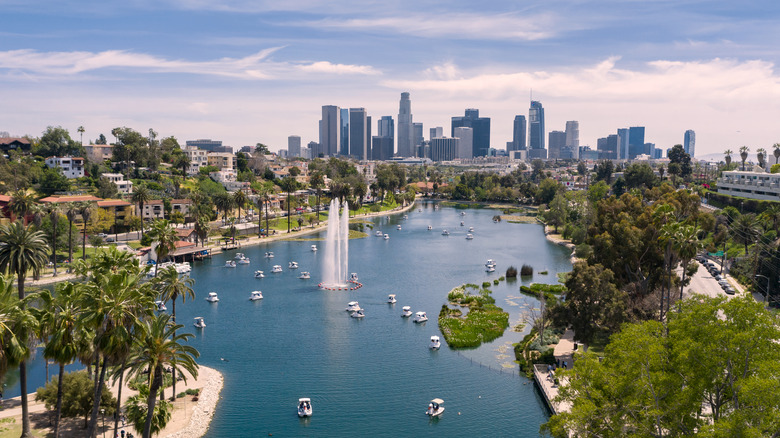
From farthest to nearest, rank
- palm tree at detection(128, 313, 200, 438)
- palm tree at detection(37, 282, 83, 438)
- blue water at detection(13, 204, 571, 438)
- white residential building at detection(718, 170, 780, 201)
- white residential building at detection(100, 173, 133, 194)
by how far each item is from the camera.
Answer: white residential building at detection(100, 173, 133, 194)
white residential building at detection(718, 170, 780, 201)
blue water at detection(13, 204, 571, 438)
palm tree at detection(37, 282, 83, 438)
palm tree at detection(128, 313, 200, 438)

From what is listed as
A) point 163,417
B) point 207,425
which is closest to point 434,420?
point 207,425

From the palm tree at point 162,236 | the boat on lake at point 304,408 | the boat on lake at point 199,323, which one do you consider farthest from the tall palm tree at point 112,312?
the boat on lake at point 199,323

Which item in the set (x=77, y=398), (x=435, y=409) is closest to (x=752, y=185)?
(x=435, y=409)

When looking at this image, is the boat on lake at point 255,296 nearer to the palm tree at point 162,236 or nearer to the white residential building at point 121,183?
the palm tree at point 162,236

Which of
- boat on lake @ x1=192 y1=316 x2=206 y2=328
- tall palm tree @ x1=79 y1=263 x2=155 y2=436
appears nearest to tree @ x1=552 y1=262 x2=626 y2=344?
tall palm tree @ x1=79 y1=263 x2=155 y2=436

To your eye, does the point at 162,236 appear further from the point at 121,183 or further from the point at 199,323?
the point at 121,183

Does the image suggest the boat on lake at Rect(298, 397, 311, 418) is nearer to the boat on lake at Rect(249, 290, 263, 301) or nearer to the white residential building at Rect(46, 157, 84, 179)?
the boat on lake at Rect(249, 290, 263, 301)
